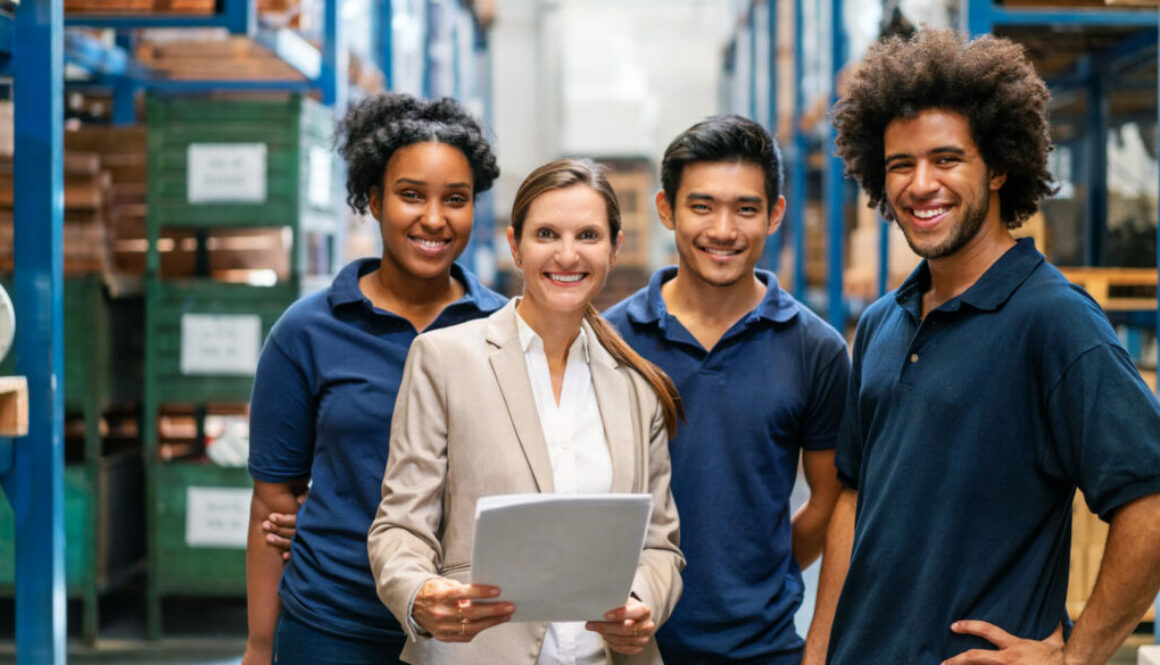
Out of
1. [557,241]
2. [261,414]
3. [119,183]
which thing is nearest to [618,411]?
[557,241]

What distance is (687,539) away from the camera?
2430 millimetres

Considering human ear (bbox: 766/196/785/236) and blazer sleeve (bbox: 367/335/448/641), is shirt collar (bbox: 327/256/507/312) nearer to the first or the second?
blazer sleeve (bbox: 367/335/448/641)

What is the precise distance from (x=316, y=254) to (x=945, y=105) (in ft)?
20.0

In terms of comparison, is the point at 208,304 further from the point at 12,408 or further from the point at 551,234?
the point at 551,234

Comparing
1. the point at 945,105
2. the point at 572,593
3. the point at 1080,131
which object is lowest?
the point at 572,593

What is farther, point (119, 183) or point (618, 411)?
point (119, 183)

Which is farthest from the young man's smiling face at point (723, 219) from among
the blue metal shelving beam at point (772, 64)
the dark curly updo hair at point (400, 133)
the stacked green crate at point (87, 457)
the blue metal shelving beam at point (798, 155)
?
the blue metal shelving beam at point (772, 64)

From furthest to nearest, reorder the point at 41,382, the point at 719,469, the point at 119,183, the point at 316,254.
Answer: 1. the point at 316,254
2. the point at 119,183
3. the point at 41,382
4. the point at 719,469

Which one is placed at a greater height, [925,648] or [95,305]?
[95,305]

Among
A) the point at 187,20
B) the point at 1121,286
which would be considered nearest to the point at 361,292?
the point at 187,20

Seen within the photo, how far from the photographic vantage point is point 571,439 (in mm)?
2082

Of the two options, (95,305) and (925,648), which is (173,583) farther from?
(925,648)

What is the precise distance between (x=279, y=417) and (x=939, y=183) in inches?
57.3

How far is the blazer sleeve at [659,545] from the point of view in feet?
6.56
